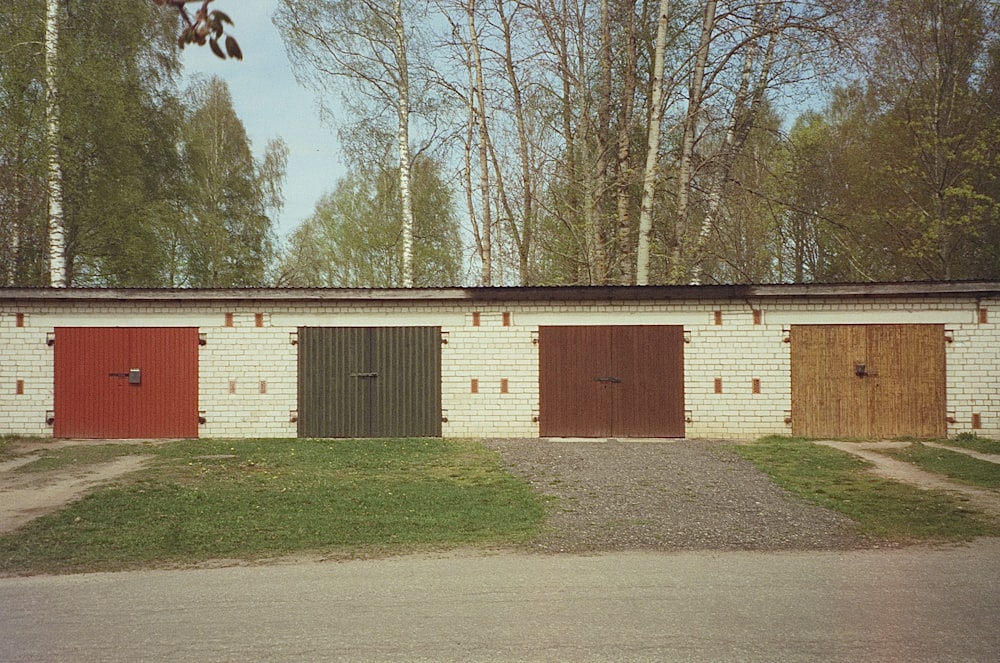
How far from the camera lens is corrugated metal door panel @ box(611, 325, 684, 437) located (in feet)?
50.4

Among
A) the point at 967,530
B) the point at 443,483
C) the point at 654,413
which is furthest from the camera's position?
the point at 654,413

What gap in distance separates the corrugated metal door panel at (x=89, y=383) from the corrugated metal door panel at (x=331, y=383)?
3452 mm

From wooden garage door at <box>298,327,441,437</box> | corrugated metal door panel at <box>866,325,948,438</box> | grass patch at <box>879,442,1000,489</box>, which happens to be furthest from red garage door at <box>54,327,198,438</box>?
corrugated metal door panel at <box>866,325,948,438</box>

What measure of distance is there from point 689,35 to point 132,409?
656 inches

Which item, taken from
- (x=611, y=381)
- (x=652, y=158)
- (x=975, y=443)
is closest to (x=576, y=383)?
(x=611, y=381)

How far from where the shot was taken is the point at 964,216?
23.0m

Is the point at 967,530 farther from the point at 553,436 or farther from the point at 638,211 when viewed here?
the point at 638,211

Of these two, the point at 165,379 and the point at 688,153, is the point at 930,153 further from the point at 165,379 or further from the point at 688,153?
the point at 165,379

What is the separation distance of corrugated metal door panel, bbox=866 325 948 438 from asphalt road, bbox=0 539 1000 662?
28.4 ft

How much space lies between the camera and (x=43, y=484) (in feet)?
35.2

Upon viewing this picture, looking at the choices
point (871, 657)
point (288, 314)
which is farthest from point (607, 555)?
point (288, 314)

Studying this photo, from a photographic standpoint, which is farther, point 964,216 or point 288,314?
point 964,216

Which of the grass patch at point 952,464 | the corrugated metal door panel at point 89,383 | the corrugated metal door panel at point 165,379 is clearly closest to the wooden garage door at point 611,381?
the grass patch at point 952,464

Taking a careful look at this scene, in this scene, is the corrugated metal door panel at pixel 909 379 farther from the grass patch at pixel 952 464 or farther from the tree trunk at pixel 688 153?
the tree trunk at pixel 688 153
